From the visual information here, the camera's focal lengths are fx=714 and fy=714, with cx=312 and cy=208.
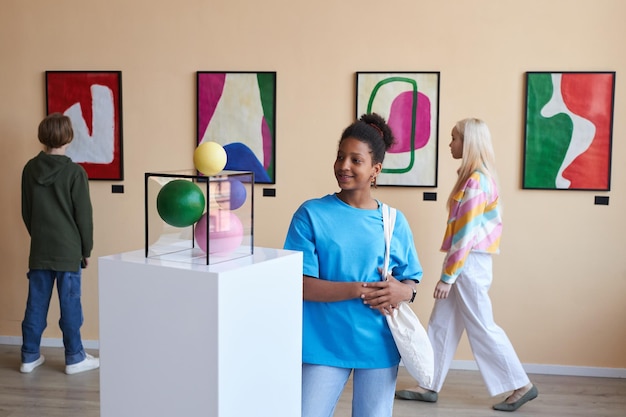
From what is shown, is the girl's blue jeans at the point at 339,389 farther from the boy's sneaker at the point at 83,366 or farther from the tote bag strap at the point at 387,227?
the boy's sneaker at the point at 83,366

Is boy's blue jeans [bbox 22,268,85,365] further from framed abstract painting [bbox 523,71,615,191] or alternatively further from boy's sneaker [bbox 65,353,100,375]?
framed abstract painting [bbox 523,71,615,191]

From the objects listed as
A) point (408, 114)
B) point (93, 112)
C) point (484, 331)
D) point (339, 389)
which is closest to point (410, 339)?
point (339, 389)

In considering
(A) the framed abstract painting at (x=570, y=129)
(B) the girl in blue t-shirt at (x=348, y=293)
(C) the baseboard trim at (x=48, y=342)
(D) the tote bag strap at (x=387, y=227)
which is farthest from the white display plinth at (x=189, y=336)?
(C) the baseboard trim at (x=48, y=342)

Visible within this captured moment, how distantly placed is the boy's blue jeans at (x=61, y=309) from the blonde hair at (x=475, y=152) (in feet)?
7.32

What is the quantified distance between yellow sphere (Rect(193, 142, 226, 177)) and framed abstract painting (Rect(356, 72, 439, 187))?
2.71m

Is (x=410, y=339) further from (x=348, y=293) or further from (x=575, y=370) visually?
(x=575, y=370)

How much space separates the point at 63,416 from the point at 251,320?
2.27 metres

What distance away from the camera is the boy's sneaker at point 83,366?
4152mm

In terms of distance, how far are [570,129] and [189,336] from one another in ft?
10.7

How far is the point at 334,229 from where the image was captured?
2113mm

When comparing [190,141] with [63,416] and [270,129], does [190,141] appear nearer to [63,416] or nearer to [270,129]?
[270,129]

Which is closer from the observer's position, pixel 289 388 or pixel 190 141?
pixel 289 388

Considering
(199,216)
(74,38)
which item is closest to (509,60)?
(74,38)

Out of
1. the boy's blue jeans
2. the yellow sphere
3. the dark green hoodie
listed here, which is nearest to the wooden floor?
the boy's blue jeans
